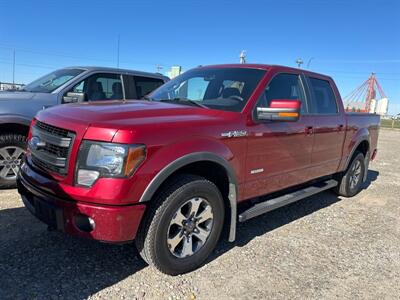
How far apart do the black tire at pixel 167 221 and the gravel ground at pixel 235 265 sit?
15 centimetres

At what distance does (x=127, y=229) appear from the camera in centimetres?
271

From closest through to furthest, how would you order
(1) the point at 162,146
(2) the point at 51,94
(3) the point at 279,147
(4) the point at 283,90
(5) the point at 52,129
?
(1) the point at 162,146 → (5) the point at 52,129 → (3) the point at 279,147 → (4) the point at 283,90 → (2) the point at 51,94

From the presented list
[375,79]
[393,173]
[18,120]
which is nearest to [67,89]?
[18,120]

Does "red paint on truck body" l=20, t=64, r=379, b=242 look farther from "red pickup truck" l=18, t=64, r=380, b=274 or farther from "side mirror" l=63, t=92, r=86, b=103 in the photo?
"side mirror" l=63, t=92, r=86, b=103

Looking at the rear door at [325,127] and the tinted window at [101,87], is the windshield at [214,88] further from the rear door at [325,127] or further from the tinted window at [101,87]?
the tinted window at [101,87]

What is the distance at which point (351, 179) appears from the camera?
6219 mm

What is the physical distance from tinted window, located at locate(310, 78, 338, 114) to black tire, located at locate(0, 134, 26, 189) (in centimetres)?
421

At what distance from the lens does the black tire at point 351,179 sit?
239 inches

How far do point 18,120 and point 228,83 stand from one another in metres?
3.07

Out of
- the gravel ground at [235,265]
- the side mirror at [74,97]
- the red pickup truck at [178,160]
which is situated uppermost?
the side mirror at [74,97]

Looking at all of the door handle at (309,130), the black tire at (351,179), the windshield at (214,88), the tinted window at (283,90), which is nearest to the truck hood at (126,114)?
the windshield at (214,88)

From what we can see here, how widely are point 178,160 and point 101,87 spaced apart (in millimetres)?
3817

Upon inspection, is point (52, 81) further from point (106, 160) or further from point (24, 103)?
point (106, 160)

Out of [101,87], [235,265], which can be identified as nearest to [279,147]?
[235,265]
